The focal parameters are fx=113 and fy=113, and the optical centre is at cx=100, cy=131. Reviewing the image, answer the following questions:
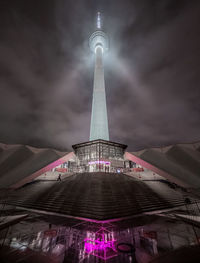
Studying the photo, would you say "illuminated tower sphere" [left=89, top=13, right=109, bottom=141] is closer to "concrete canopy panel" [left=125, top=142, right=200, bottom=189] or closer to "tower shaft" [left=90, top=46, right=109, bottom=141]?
"tower shaft" [left=90, top=46, right=109, bottom=141]

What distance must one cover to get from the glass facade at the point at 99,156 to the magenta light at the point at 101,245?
18.3 metres

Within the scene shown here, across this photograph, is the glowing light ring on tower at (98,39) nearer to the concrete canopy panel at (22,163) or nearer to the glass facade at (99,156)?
the glass facade at (99,156)

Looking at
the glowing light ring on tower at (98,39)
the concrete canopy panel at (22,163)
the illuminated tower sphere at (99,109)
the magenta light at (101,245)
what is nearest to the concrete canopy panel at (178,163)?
the magenta light at (101,245)

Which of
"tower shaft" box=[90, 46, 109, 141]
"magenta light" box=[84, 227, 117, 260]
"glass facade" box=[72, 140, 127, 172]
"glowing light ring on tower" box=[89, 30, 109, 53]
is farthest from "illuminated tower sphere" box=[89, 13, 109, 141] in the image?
"magenta light" box=[84, 227, 117, 260]

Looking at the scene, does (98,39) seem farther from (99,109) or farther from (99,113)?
(99,113)

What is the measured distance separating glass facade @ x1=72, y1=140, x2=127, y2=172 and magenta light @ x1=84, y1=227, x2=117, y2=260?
18311mm

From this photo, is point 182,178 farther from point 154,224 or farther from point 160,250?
point 160,250

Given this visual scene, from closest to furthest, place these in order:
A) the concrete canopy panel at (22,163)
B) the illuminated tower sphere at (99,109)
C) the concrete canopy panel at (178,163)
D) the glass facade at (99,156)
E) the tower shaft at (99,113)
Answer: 1. the concrete canopy panel at (178,163)
2. the concrete canopy panel at (22,163)
3. the glass facade at (99,156)
4. the tower shaft at (99,113)
5. the illuminated tower sphere at (99,109)

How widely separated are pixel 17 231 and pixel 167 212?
939cm

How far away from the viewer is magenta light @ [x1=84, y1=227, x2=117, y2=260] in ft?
13.9

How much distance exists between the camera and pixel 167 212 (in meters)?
8.03

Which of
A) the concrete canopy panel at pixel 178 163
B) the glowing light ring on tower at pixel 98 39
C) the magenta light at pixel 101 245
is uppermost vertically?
the glowing light ring on tower at pixel 98 39

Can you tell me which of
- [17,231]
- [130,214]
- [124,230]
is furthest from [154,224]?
[17,231]

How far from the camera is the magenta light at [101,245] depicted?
4.25 m
